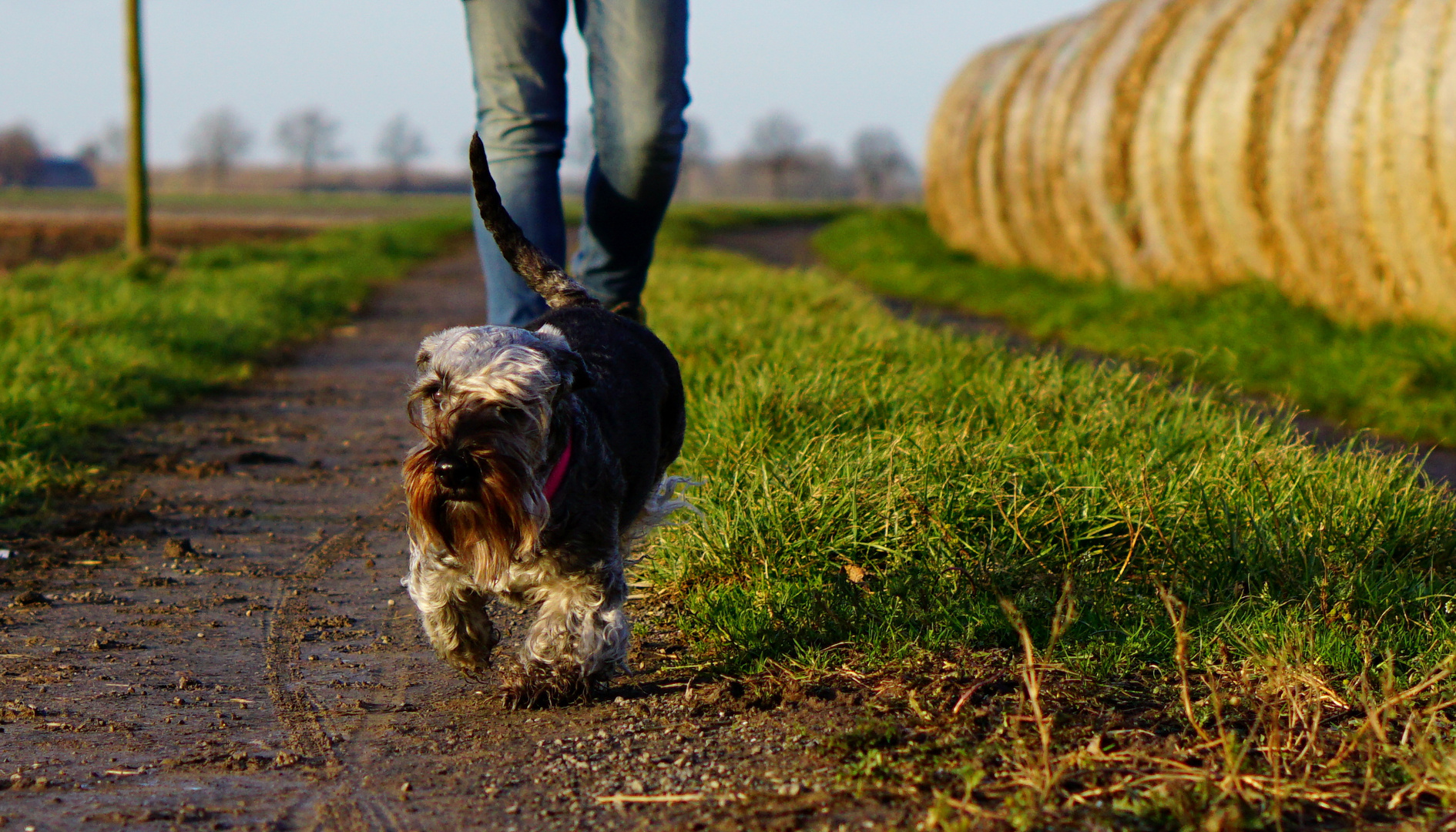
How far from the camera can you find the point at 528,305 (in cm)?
446

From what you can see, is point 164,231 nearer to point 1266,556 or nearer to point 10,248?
point 10,248

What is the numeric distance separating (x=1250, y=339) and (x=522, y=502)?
6.58 metres

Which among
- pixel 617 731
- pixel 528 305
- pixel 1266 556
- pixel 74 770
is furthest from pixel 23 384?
pixel 1266 556

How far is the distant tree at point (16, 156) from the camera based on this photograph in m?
118

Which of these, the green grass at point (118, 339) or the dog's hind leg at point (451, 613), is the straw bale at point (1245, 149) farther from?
the green grass at point (118, 339)

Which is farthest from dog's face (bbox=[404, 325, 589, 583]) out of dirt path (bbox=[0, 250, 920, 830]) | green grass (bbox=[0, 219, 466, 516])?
green grass (bbox=[0, 219, 466, 516])

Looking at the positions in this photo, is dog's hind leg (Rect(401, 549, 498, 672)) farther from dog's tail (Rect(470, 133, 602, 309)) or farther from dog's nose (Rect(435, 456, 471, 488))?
dog's tail (Rect(470, 133, 602, 309))

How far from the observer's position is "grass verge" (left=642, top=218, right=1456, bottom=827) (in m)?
2.19

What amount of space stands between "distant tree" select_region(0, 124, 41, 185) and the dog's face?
134 metres

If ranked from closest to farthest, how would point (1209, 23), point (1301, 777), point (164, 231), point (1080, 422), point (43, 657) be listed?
point (1301, 777), point (43, 657), point (1080, 422), point (1209, 23), point (164, 231)

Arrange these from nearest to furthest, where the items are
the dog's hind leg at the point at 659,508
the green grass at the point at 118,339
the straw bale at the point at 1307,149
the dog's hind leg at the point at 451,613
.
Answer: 1. the dog's hind leg at the point at 451,613
2. the dog's hind leg at the point at 659,508
3. the green grass at the point at 118,339
4. the straw bale at the point at 1307,149

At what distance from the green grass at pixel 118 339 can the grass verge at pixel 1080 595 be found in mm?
2666

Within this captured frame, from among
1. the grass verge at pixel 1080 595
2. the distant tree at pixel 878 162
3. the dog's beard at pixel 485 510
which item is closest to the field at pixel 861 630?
the grass verge at pixel 1080 595

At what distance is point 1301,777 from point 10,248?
25.1 metres
